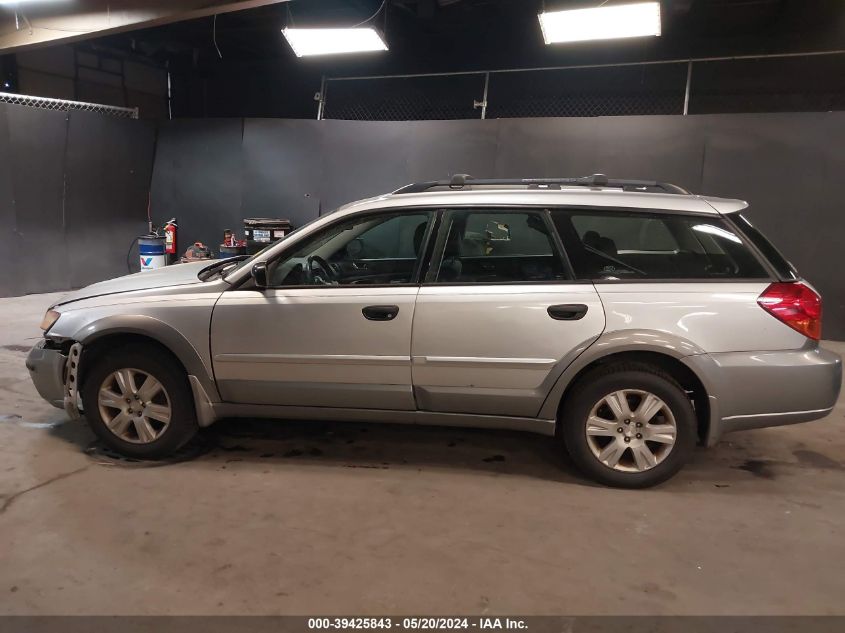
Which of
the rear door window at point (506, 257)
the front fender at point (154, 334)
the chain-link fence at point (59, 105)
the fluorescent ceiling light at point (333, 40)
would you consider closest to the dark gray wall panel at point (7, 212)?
the chain-link fence at point (59, 105)

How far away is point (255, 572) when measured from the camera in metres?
2.48

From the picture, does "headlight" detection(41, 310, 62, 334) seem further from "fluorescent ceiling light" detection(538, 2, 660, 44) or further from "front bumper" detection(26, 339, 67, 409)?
"fluorescent ceiling light" detection(538, 2, 660, 44)

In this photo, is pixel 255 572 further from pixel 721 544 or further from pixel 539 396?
pixel 721 544

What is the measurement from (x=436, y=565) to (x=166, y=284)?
7.54 ft

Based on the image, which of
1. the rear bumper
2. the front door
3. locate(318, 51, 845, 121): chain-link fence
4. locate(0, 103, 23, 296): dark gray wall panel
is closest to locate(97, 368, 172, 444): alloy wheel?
the front door

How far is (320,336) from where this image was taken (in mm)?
3279

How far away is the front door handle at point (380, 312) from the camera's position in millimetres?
3201

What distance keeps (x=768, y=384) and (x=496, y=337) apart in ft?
4.59

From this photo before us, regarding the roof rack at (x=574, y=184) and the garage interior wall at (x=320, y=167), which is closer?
the roof rack at (x=574, y=184)

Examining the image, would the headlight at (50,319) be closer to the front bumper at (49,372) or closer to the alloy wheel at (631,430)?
the front bumper at (49,372)

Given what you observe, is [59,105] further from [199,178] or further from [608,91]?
[608,91]

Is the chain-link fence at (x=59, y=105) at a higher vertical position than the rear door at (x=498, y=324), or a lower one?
higher

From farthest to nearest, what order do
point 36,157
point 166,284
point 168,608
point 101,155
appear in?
point 101,155 → point 36,157 → point 166,284 → point 168,608

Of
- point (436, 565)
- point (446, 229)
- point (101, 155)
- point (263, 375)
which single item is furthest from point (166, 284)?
point (101, 155)
